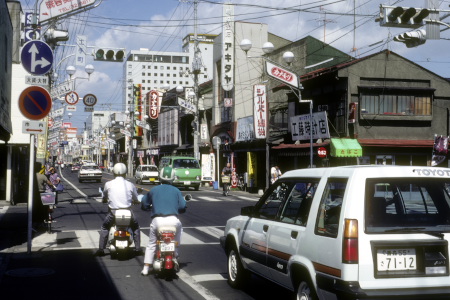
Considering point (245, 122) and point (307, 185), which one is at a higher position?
point (245, 122)

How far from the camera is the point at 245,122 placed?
3975cm

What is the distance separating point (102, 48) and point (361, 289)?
15266mm

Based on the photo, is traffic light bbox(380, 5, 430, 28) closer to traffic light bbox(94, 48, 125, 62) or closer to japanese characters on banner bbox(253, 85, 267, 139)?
traffic light bbox(94, 48, 125, 62)

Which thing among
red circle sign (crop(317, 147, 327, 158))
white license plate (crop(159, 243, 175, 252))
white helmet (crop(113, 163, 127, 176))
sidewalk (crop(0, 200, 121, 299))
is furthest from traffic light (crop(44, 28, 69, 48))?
white license plate (crop(159, 243, 175, 252))

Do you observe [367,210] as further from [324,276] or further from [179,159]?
[179,159]

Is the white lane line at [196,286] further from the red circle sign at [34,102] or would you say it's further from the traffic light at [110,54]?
the traffic light at [110,54]

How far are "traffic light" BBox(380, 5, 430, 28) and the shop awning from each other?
13.6 meters

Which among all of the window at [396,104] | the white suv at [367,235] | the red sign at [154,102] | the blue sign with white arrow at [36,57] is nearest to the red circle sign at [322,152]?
the window at [396,104]

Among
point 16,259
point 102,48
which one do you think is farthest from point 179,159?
point 16,259

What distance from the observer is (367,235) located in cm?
514

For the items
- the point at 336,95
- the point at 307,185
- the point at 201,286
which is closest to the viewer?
the point at 307,185

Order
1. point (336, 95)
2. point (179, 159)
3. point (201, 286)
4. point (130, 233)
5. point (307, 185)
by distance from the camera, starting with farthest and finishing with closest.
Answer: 1. point (179, 159)
2. point (336, 95)
3. point (130, 233)
4. point (201, 286)
5. point (307, 185)

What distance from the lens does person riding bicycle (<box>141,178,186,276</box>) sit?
845cm

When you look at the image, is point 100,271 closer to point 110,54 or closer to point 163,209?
point 163,209
